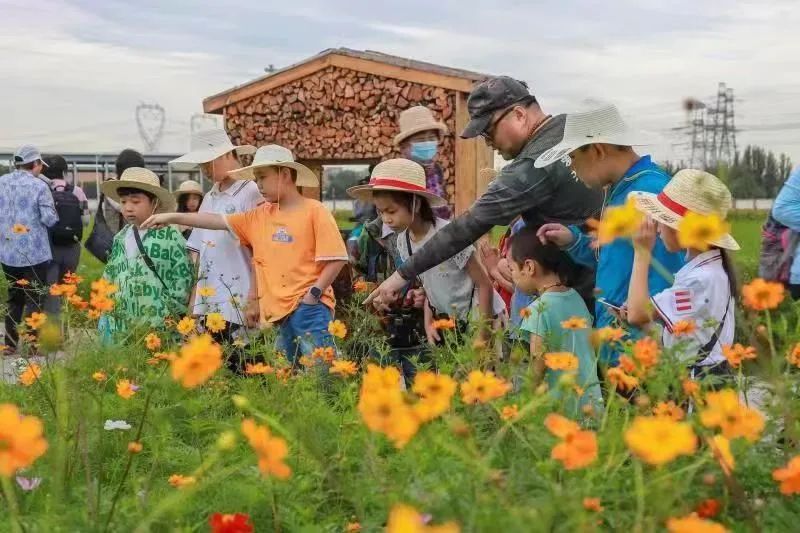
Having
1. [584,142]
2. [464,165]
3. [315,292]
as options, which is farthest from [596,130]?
[464,165]

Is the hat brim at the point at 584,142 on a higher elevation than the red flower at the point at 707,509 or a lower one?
higher

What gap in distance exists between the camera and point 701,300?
2586 mm

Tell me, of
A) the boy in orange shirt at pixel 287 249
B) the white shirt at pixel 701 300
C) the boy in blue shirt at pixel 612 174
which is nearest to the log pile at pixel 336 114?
the boy in orange shirt at pixel 287 249

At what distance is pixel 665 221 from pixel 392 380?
1.27m

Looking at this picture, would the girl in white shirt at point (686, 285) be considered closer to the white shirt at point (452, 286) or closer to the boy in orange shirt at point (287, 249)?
the white shirt at point (452, 286)

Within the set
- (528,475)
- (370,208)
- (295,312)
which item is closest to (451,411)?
(528,475)

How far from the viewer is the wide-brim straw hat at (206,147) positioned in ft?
15.3

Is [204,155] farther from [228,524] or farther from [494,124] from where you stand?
[228,524]

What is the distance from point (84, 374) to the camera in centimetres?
291

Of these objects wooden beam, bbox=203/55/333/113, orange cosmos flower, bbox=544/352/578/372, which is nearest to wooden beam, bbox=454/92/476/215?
wooden beam, bbox=203/55/333/113

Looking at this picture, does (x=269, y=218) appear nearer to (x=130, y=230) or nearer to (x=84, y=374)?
(x=130, y=230)

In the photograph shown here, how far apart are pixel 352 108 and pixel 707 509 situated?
743cm

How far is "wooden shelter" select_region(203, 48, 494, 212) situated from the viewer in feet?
25.8

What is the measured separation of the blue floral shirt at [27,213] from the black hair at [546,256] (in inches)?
169
